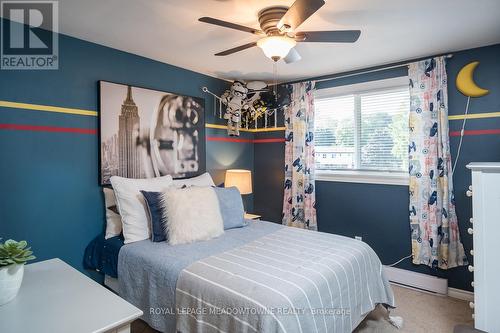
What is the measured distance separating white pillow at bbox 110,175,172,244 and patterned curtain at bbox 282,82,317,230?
199 cm

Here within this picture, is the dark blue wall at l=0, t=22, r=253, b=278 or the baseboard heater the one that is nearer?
the dark blue wall at l=0, t=22, r=253, b=278

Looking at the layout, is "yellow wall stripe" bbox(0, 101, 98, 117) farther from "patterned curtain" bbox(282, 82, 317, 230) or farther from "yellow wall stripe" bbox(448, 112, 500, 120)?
"yellow wall stripe" bbox(448, 112, 500, 120)

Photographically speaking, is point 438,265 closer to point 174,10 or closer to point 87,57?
point 174,10

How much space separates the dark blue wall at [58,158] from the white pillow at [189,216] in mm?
781

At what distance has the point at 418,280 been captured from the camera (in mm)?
2908

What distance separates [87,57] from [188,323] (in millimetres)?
2329

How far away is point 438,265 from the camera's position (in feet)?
9.09

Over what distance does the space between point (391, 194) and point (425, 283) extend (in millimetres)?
958

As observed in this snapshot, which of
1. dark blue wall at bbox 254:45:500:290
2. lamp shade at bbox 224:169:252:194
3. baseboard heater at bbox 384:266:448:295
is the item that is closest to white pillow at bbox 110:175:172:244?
lamp shade at bbox 224:169:252:194

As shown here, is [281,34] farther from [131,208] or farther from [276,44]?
[131,208]

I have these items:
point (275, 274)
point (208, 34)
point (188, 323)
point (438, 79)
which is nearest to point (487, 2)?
point (438, 79)

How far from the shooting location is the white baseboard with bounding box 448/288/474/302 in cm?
267

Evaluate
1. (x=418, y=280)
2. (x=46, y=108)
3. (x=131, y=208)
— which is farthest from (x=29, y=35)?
(x=418, y=280)

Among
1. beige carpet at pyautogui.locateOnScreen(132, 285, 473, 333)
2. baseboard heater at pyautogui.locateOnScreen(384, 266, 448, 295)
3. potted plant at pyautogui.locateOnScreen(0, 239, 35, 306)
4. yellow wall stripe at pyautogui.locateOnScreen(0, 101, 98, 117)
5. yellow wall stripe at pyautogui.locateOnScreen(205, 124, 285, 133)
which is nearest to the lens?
potted plant at pyautogui.locateOnScreen(0, 239, 35, 306)
